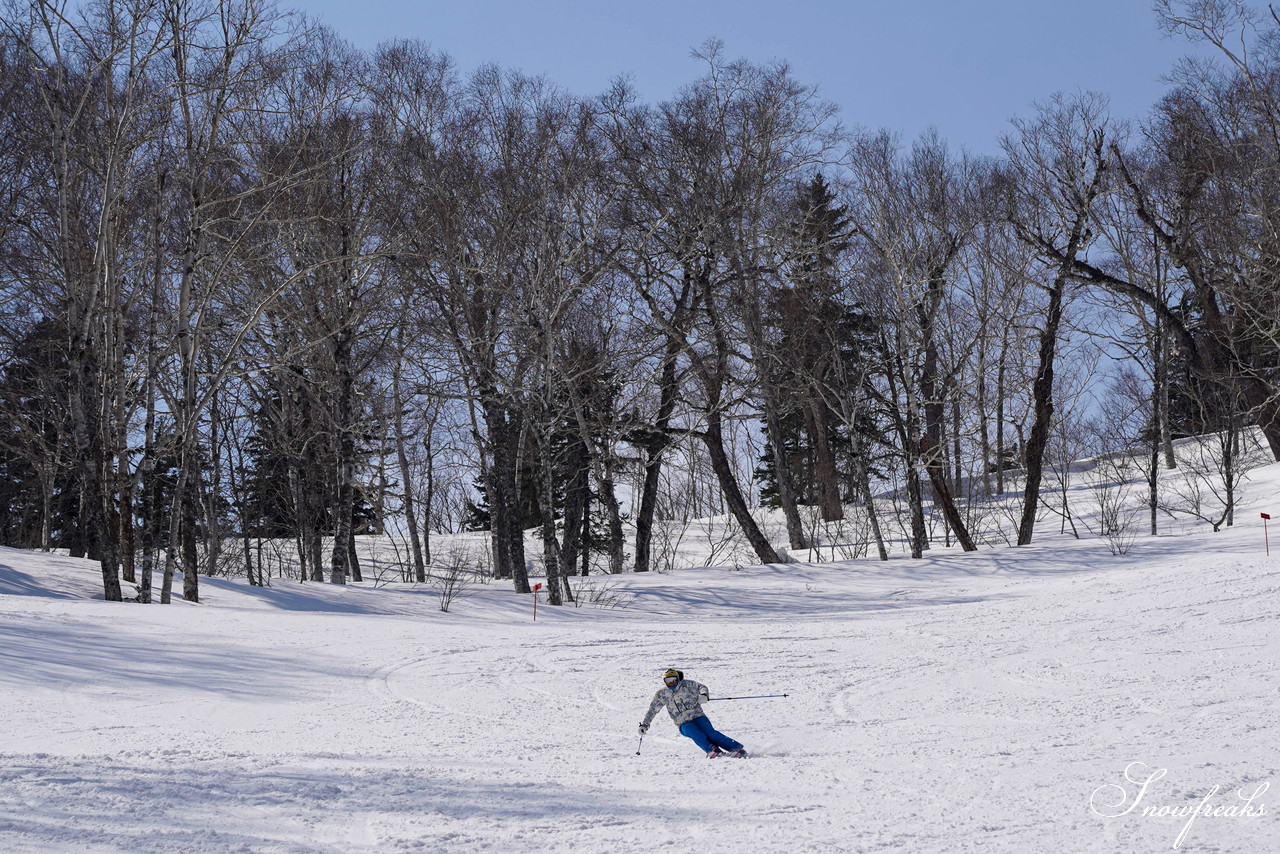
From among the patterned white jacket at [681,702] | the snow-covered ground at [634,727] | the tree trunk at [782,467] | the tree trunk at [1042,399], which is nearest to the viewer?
the snow-covered ground at [634,727]

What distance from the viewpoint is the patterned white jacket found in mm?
7951

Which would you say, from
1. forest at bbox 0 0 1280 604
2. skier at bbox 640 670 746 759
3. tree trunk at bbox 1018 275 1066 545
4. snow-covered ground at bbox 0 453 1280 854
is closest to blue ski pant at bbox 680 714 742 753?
skier at bbox 640 670 746 759

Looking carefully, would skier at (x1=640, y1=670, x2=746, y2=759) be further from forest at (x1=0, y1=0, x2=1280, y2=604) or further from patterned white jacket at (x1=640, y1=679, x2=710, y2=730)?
forest at (x1=0, y1=0, x2=1280, y2=604)

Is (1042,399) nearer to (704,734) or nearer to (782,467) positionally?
(782,467)

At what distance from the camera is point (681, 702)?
797cm

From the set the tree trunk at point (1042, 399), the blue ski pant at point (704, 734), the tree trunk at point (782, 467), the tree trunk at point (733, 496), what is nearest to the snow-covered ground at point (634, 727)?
the blue ski pant at point (704, 734)

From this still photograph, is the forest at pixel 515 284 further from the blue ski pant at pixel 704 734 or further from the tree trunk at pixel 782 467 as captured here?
the blue ski pant at pixel 704 734

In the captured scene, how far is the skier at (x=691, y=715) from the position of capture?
784 centimetres

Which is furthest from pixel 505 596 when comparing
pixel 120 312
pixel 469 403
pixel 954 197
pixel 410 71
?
pixel 954 197

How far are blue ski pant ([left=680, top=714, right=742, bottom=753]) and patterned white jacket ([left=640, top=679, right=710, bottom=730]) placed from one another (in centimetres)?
→ 4

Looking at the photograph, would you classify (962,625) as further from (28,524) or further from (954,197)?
(28,524)

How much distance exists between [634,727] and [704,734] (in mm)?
1281

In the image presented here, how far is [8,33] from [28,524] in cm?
3043

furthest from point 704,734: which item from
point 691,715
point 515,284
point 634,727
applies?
point 515,284
